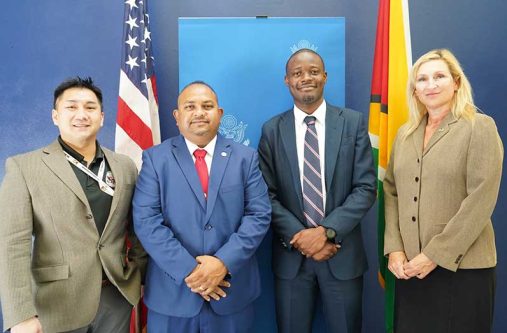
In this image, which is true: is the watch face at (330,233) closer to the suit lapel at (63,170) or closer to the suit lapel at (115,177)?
the suit lapel at (115,177)

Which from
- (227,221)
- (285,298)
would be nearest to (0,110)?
(227,221)

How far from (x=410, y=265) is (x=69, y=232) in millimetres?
1589

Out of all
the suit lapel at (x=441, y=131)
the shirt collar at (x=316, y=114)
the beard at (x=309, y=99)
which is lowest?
the suit lapel at (x=441, y=131)

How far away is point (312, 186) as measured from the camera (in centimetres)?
231

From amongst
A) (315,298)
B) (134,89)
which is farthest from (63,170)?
(315,298)

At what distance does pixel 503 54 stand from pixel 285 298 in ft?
8.18

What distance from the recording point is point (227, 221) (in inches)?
78.5

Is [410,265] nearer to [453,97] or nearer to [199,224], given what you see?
[453,97]

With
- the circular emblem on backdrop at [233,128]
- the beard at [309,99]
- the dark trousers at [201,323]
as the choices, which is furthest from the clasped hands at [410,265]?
the circular emblem on backdrop at [233,128]

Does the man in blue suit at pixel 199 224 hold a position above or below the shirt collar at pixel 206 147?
below

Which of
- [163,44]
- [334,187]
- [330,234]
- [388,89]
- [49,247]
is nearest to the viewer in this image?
[49,247]

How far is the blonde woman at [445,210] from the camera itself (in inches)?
72.9

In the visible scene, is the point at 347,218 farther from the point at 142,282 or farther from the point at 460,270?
the point at 142,282

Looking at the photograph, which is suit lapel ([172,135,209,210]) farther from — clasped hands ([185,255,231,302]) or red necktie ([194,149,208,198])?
clasped hands ([185,255,231,302])
